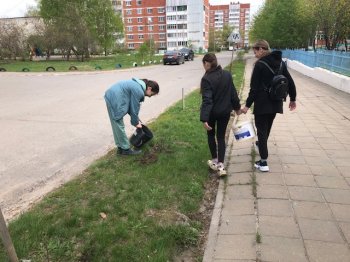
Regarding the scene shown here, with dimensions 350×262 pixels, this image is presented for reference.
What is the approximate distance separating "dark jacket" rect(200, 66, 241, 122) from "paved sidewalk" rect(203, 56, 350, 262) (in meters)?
0.99

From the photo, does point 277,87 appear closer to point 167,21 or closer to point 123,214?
Answer: point 123,214

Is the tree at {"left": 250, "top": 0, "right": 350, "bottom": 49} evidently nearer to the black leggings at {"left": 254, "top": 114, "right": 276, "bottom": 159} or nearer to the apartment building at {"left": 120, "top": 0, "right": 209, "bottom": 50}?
the black leggings at {"left": 254, "top": 114, "right": 276, "bottom": 159}

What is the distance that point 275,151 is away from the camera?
5930mm

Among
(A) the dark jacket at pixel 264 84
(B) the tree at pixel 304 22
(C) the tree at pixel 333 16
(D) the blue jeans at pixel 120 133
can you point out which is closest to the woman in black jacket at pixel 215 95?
(A) the dark jacket at pixel 264 84

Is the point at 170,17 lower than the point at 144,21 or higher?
higher

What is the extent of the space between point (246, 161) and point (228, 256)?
2563 millimetres

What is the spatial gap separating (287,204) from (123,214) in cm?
192

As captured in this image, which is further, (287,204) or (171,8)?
(171,8)

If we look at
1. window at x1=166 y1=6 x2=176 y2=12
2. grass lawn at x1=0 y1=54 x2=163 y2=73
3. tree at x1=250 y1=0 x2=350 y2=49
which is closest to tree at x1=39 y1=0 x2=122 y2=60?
grass lawn at x1=0 y1=54 x2=163 y2=73

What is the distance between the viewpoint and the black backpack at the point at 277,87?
178 inches

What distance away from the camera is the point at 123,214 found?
3.78 meters

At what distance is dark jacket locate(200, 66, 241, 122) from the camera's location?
4.45 metres

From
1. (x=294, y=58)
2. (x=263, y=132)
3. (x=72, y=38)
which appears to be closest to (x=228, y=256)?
(x=263, y=132)

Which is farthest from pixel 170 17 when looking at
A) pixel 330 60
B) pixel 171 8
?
pixel 330 60
